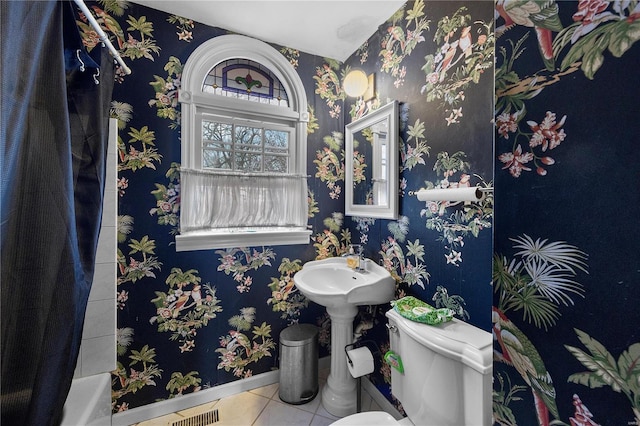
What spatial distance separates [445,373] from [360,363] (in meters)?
0.64

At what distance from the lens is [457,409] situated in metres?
0.84

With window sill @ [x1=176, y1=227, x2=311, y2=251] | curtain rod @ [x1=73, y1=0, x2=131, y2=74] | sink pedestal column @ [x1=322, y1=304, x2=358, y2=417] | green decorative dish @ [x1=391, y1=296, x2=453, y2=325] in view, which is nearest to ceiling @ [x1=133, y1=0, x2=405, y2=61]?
curtain rod @ [x1=73, y1=0, x2=131, y2=74]

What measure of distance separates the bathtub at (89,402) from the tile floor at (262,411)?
15.0 inches

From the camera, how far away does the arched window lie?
1.57m

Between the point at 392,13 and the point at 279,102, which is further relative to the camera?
the point at 279,102

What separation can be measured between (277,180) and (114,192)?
3.08 ft

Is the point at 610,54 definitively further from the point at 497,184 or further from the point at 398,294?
the point at 398,294

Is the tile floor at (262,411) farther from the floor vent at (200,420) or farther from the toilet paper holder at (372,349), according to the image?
the toilet paper holder at (372,349)

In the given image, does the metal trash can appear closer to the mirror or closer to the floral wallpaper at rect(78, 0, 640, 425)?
the floral wallpaper at rect(78, 0, 640, 425)

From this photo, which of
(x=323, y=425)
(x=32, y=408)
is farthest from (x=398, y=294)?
(x=32, y=408)

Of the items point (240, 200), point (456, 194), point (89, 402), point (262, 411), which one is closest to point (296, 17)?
point (240, 200)

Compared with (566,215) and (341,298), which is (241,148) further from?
(566,215)

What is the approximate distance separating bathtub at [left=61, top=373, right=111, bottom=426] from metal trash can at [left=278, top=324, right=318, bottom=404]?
914mm

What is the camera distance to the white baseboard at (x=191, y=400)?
1.43 m
